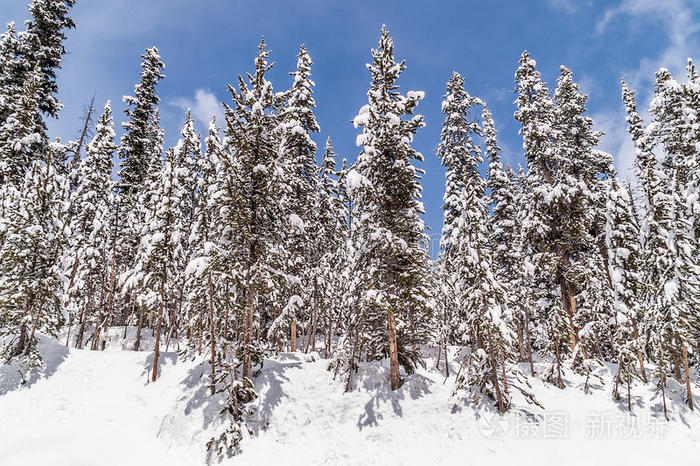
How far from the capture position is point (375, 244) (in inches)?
683

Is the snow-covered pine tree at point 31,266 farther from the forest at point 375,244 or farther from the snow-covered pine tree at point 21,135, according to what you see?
the snow-covered pine tree at point 21,135

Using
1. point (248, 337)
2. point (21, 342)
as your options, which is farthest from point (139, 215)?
point (248, 337)

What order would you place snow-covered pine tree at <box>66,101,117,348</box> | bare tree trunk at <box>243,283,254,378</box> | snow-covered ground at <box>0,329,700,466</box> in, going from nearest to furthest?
snow-covered ground at <box>0,329,700,466</box> < bare tree trunk at <box>243,283,254,378</box> < snow-covered pine tree at <box>66,101,117,348</box>

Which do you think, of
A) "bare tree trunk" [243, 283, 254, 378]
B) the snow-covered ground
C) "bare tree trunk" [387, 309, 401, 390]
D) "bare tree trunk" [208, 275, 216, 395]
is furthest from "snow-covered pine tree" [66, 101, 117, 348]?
"bare tree trunk" [387, 309, 401, 390]

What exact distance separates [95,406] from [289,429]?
9.60 m

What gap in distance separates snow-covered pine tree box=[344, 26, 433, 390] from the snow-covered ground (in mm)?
2068

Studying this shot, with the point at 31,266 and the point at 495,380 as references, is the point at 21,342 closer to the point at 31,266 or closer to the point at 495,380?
the point at 31,266

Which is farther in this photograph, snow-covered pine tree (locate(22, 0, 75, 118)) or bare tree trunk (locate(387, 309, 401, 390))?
snow-covered pine tree (locate(22, 0, 75, 118))

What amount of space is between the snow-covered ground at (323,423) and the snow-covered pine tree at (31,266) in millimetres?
1903

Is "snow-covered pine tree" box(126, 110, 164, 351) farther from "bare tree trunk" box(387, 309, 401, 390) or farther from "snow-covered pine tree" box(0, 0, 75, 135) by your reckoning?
"bare tree trunk" box(387, 309, 401, 390)

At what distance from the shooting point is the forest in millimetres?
16766

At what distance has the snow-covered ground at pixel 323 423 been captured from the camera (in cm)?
1360

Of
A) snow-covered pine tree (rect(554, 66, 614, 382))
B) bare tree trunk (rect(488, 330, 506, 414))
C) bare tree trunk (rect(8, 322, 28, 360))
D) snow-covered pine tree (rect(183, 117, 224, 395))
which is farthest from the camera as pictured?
snow-covered pine tree (rect(554, 66, 614, 382))

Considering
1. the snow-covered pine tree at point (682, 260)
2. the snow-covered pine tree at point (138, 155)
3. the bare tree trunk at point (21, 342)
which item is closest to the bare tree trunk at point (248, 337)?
the bare tree trunk at point (21, 342)
